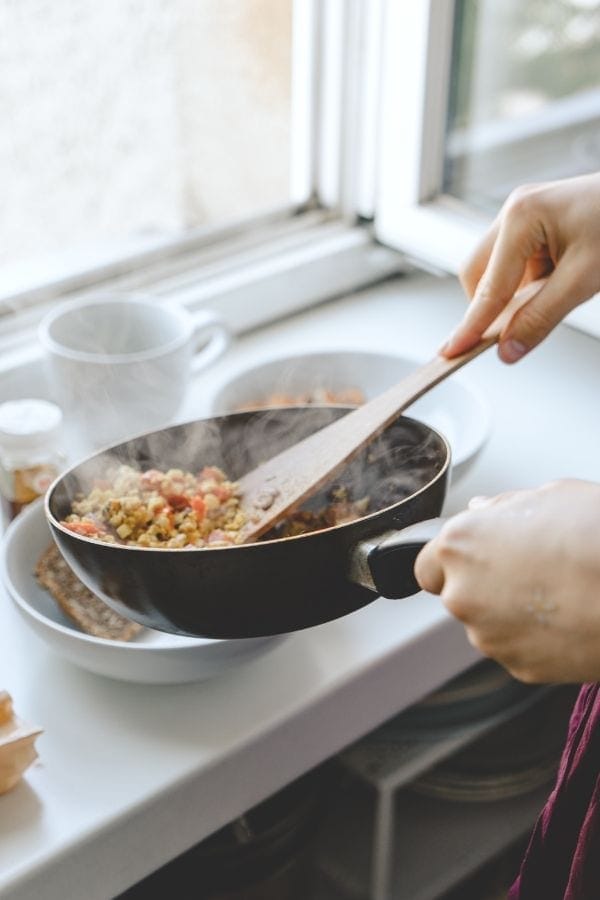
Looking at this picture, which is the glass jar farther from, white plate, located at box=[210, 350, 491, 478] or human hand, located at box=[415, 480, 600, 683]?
human hand, located at box=[415, 480, 600, 683]

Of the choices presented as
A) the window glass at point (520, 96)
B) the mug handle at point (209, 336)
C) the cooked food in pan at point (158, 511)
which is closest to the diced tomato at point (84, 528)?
the cooked food in pan at point (158, 511)

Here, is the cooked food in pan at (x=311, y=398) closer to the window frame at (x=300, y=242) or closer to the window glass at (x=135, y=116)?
the window frame at (x=300, y=242)

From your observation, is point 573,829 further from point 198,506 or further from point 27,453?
point 27,453

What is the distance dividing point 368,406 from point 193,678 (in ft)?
0.78

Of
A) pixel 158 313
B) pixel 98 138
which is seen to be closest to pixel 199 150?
pixel 98 138

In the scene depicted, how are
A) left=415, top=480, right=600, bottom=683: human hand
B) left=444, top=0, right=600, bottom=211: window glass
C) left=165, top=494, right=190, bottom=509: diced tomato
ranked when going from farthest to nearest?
left=444, top=0, right=600, bottom=211: window glass < left=165, top=494, right=190, bottom=509: diced tomato < left=415, top=480, right=600, bottom=683: human hand

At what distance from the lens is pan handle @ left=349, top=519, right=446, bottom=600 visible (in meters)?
0.60

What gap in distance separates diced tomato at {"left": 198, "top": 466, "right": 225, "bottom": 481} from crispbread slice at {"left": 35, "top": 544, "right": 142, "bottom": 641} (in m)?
0.13

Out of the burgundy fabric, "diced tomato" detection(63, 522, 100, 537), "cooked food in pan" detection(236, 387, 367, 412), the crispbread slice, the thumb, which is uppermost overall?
the thumb

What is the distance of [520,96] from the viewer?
145cm

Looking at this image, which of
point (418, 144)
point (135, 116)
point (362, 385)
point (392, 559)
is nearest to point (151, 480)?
point (392, 559)

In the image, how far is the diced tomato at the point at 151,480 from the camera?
79 centimetres

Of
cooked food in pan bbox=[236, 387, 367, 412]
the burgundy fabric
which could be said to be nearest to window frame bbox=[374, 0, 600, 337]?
cooked food in pan bbox=[236, 387, 367, 412]

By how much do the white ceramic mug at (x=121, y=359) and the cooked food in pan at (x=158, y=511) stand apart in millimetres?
152
